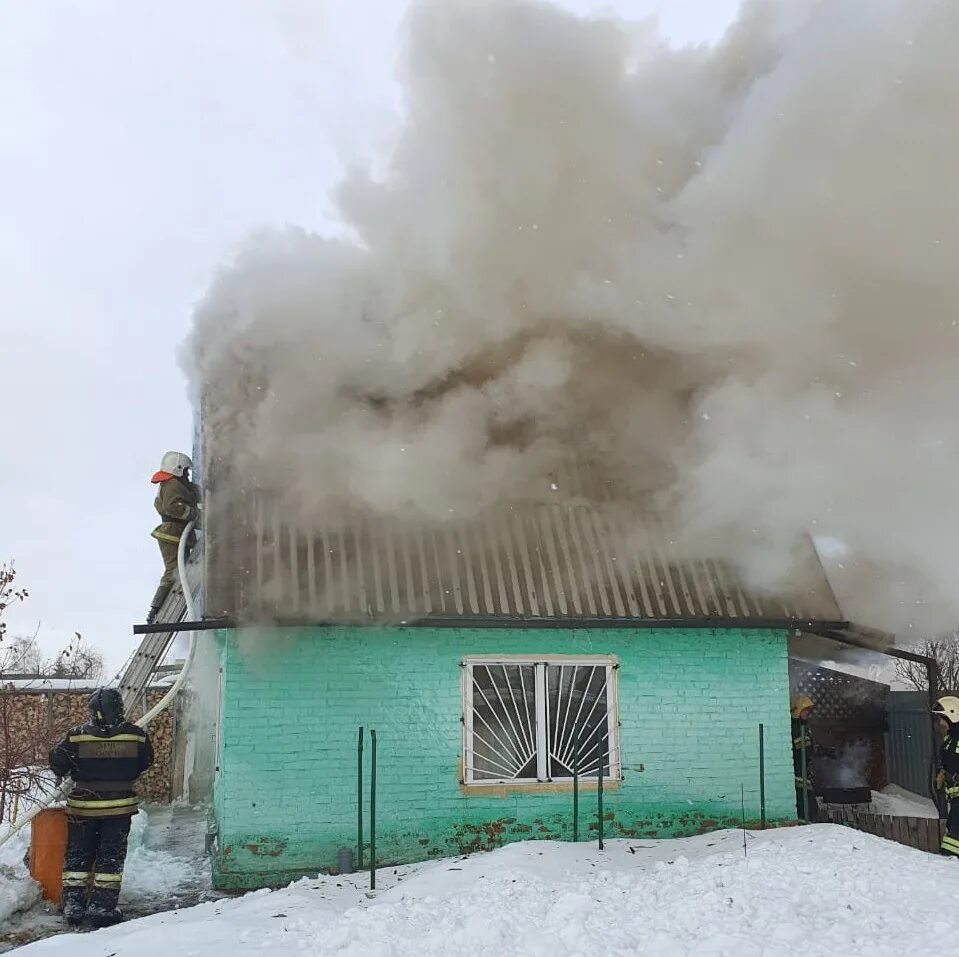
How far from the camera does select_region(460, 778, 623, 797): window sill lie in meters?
8.08

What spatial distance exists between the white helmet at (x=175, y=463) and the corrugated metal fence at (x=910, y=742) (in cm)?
926

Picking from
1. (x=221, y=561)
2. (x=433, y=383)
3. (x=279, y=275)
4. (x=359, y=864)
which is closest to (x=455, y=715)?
(x=359, y=864)

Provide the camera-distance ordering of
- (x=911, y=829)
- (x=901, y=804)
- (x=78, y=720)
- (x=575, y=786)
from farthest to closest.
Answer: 1. (x=78, y=720)
2. (x=901, y=804)
3. (x=911, y=829)
4. (x=575, y=786)

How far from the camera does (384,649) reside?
8086 millimetres

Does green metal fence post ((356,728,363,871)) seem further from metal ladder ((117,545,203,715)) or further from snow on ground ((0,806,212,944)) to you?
metal ladder ((117,545,203,715))

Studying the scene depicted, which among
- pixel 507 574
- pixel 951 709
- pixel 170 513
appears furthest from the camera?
pixel 170 513

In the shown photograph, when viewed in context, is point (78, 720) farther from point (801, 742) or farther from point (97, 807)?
point (801, 742)

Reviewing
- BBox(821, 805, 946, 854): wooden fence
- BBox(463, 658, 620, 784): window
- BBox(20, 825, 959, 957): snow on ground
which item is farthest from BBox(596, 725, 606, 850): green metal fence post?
BBox(821, 805, 946, 854): wooden fence

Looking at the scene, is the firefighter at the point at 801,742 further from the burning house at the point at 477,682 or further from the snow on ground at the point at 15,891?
the snow on ground at the point at 15,891

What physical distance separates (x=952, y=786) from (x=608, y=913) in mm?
3705

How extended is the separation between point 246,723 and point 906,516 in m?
6.91

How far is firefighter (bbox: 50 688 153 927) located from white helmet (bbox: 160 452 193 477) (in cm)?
287

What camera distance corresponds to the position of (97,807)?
673cm

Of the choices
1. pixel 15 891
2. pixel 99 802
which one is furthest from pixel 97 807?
pixel 15 891
